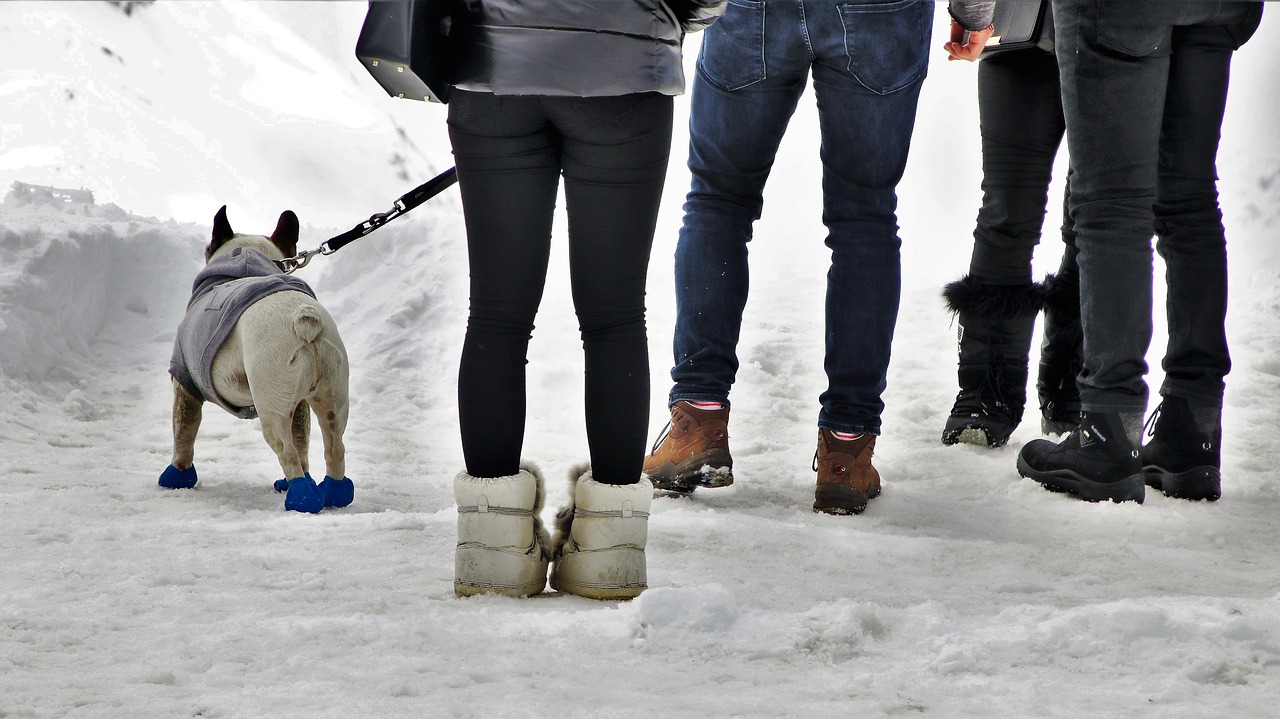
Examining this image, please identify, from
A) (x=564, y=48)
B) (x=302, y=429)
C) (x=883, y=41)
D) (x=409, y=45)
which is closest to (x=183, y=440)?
(x=302, y=429)

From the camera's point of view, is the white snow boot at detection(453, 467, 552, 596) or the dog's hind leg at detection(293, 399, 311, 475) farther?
the dog's hind leg at detection(293, 399, 311, 475)

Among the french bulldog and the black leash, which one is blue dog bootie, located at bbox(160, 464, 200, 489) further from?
the black leash

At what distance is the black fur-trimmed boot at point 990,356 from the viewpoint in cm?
336

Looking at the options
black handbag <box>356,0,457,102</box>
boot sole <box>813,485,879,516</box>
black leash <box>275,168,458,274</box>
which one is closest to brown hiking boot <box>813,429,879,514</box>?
boot sole <box>813,485,879,516</box>

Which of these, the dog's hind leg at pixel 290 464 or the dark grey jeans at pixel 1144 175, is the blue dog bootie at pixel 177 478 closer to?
the dog's hind leg at pixel 290 464

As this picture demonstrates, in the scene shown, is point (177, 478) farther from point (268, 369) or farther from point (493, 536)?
point (493, 536)

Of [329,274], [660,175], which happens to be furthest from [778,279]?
[660,175]

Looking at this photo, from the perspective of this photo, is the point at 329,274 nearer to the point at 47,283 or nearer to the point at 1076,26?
the point at 47,283

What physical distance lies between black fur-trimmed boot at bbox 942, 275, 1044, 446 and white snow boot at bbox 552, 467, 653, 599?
185 cm

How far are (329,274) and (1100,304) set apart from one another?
4.33 metres

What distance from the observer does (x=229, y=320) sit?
2.93 m

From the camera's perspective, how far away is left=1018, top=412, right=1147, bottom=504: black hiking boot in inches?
106

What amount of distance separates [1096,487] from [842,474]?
652mm

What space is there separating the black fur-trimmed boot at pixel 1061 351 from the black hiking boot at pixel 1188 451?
478 millimetres
